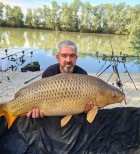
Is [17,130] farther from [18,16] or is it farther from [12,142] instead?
[18,16]

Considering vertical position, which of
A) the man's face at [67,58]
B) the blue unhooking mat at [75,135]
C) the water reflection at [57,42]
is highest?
the man's face at [67,58]

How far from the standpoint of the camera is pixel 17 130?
2.24 meters

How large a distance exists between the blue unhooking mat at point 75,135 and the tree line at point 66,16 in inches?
1282

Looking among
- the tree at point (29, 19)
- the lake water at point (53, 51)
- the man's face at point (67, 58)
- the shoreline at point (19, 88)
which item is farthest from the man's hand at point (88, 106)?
the tree at point (29, 19)

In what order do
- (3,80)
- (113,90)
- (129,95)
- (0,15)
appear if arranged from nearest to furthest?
(113,90) < (129,95) < (3,80) < (0,15)

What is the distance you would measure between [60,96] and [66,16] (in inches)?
1535

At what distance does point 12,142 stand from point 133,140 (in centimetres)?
92

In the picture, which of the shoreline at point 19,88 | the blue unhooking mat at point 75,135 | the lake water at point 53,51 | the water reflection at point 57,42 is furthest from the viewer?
the water reflection at point 57,42

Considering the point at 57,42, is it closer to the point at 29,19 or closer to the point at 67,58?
the point at 67,58

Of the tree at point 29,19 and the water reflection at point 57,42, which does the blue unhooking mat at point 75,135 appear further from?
the tree at point 29,19

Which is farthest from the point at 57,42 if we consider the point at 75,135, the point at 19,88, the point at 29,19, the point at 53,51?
the point at 29,19

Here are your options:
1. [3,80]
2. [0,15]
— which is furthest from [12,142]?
[0,15]

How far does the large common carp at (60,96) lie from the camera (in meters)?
1.70

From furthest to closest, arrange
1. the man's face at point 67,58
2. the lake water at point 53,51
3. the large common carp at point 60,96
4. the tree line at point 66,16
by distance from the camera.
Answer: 1. the tree line at point 66,16
2. the lake water at point 53,51
3. the man's face at point 67,58
4. the large common carp at point 60,96
